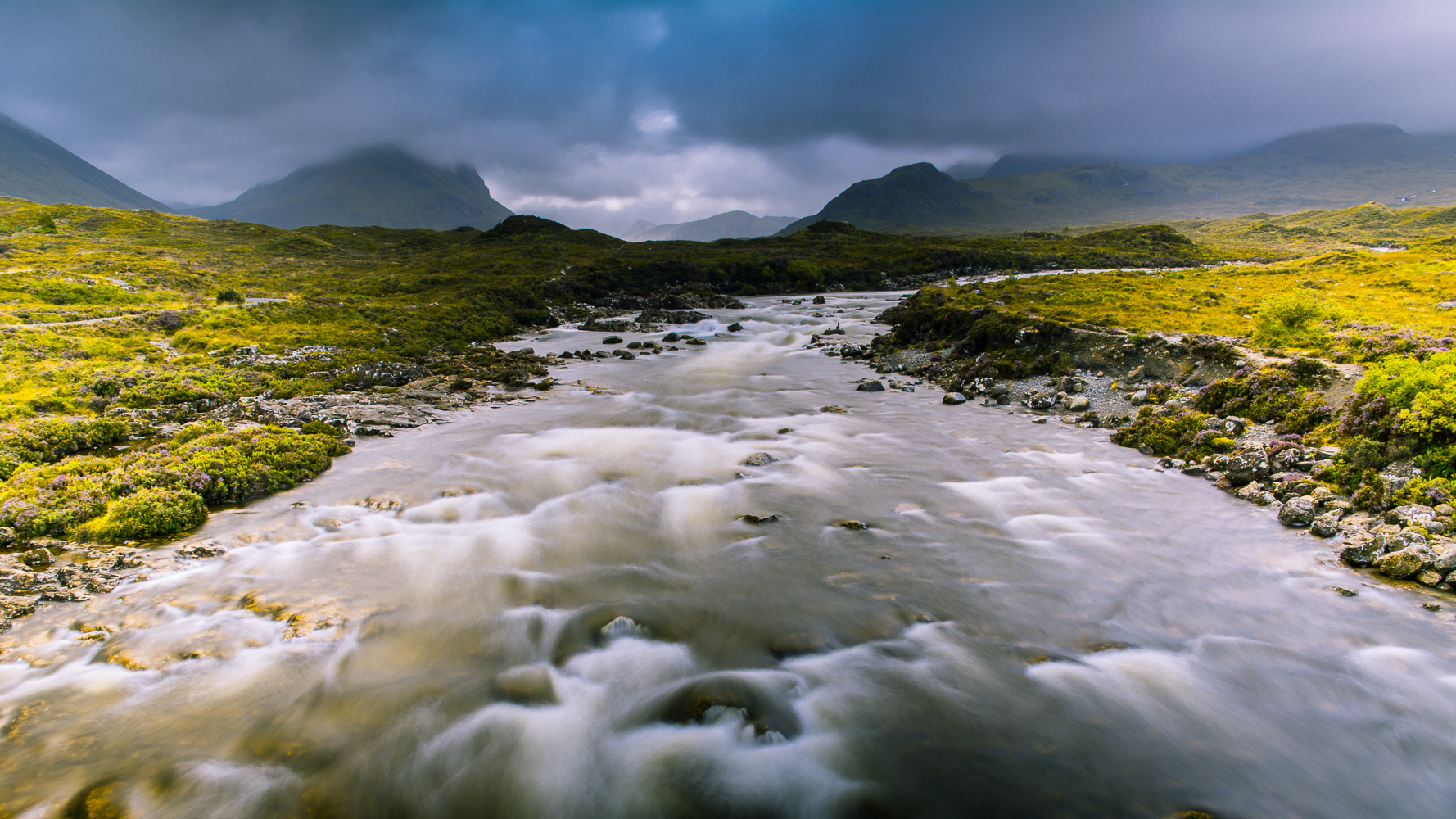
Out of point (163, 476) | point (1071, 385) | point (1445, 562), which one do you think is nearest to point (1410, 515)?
point (1445, 562)

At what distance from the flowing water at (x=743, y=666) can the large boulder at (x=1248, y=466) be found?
598mm

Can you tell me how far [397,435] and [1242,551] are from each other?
18.3m

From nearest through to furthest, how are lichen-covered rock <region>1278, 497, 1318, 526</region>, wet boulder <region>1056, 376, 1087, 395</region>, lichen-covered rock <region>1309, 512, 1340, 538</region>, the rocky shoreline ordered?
the rocky shoreline < lichen-covered rock <region>1309, 512, 1340, 538</region> < lichen-covered rock <region>1278, 497, 1318, 526</region> < wet boulder <region>1056, 376, 1087, 395</region>

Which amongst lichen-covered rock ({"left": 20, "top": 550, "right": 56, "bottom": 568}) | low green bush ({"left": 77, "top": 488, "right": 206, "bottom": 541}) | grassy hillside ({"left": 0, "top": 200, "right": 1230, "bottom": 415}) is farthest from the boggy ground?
grassy hillside ({"left": 0, "top": 200, "right": 1230, "bottom": 415})

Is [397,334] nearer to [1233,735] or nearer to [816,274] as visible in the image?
[1233,735]

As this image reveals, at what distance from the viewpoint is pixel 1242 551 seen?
8516 mm

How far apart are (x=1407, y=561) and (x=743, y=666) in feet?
29.8

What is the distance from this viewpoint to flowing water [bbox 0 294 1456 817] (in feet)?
16.9

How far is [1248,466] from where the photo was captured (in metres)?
10.4

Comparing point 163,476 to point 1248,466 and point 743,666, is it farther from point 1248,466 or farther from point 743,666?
point 1248,466

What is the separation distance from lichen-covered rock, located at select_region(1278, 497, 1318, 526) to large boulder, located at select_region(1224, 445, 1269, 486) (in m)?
1.17

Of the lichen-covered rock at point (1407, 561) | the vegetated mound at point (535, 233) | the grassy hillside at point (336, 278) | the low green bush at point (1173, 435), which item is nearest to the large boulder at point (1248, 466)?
the low green bush at point (1173, 435)

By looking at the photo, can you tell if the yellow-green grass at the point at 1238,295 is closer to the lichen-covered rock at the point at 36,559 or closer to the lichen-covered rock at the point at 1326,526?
the lichen-covered rock at the point at 1326,526

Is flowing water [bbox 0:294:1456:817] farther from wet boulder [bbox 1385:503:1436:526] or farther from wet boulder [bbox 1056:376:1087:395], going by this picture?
wet boulder [bbox 1056:376:1087:395]
